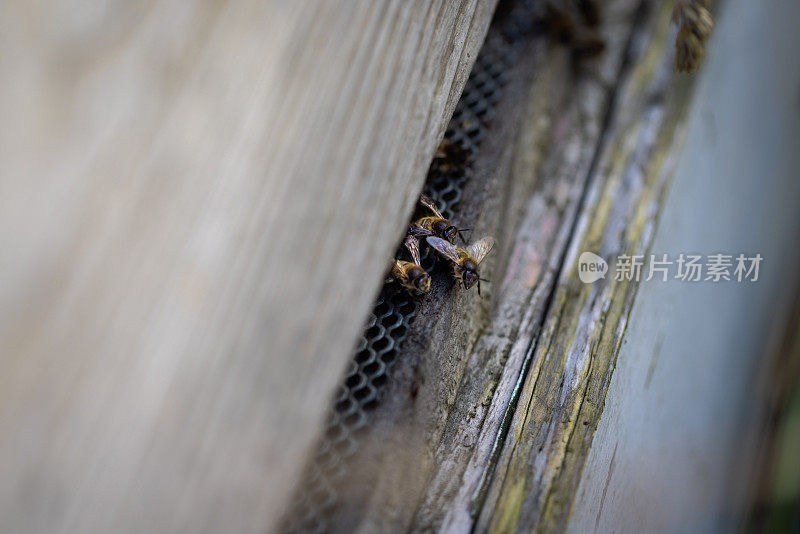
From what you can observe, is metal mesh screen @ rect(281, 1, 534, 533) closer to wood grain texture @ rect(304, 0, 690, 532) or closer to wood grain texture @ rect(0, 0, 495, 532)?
wood grain texture @ rect(304, 0, 690, 532)

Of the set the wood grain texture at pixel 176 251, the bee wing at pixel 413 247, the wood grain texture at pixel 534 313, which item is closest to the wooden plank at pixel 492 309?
the wood grain texture at pixel 534 313

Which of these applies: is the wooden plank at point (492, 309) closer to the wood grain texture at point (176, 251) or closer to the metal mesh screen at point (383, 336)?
the metal mesh screen at point (383, 336)

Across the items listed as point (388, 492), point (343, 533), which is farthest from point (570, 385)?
point (343, 533)

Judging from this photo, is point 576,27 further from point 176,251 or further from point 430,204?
point 176,251

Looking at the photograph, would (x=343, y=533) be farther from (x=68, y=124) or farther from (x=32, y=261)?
(x=68, y=124)

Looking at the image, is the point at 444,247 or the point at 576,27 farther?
the point at 576,27

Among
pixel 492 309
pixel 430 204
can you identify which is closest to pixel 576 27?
pixel 430 204

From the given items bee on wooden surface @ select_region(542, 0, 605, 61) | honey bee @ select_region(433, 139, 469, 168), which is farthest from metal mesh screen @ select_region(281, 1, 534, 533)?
bee on wooden surface @ select_region(542, 0, 605, 61)

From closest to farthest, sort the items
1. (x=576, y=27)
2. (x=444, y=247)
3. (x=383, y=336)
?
(x=383, y=336)
(x=444, y=247)
(x=576, y=27)
